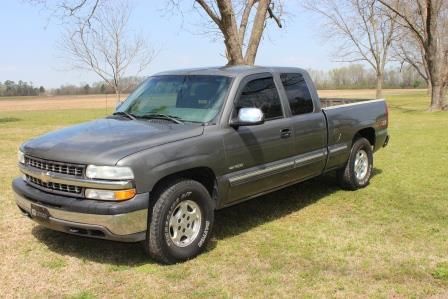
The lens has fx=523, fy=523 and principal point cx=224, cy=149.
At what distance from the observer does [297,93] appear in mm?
6590

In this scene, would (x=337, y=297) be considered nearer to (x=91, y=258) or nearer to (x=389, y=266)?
(x=389, y=266)

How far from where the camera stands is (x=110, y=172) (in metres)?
4.42

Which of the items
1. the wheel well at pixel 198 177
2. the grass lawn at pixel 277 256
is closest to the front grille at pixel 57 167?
the wheel well at pixel 198 177

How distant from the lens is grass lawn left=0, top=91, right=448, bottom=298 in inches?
174

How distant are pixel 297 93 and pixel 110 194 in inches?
120

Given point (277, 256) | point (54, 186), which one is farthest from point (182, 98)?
point (277, 256)

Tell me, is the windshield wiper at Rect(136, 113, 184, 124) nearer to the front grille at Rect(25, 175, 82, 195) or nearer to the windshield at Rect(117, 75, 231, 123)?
the windshield at Rect(117, 75, 231, 123)

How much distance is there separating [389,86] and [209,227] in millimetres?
94864

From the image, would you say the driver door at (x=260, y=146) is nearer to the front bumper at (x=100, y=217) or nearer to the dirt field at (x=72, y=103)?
the front bumper at (x=100, y=217)

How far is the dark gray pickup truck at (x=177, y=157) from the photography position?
14.8ft

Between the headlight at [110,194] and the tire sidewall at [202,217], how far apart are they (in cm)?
38

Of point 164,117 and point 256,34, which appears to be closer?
point 164,117

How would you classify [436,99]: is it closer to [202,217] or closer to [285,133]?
[285,133]

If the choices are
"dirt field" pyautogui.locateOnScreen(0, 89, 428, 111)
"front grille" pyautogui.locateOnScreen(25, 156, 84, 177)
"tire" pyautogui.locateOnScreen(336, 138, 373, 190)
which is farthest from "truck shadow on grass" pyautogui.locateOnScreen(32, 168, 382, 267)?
"dirt field" pyautogui.locateOnScreen(0, 89, 428, 111)
